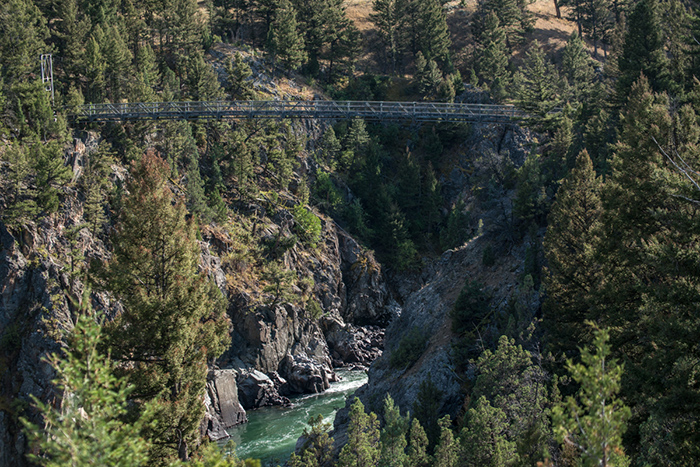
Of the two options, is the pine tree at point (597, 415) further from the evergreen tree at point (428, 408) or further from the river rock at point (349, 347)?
the river rock at point (349, 347)

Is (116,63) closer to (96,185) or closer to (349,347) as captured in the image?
(96,185)

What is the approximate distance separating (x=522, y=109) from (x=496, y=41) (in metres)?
28.8

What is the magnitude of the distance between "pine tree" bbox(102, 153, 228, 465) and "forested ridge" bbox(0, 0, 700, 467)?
0.25 ft

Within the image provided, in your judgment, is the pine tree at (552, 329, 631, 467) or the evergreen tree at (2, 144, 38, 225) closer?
the pine tree at (552, 329, 631, 467)

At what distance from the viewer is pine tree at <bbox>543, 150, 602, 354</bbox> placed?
76.9 feet

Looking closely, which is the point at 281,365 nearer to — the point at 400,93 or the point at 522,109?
the point at 522,109

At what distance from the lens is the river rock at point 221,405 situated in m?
39.3

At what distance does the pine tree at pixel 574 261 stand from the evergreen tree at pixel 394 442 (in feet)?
24.3

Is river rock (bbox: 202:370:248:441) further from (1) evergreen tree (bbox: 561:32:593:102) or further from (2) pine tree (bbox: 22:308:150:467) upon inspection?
(1) evergreen tree (bbox: 561:32:593:102)

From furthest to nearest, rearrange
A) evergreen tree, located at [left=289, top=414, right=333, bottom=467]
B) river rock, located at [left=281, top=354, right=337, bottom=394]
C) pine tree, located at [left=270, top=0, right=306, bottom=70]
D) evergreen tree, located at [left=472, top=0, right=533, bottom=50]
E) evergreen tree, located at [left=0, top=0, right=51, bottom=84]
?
evergreen tree, located at [left=472, top=0, right=533, bottom=50] < pine tree, located at [left=270, top=0, right=306, bottom=70] < river rock, located at [left=281, top=354, right=337, bottom=394] < evergreen tree, located at [left=0, top=0, right=51, bottom=84] < evergreen tree, located at [left=289, top=414, right=333, bottom=467]

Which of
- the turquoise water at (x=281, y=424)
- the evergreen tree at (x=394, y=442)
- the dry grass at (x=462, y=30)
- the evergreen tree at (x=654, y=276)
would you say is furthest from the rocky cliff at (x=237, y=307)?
the dry grass at (x=462, y=30)

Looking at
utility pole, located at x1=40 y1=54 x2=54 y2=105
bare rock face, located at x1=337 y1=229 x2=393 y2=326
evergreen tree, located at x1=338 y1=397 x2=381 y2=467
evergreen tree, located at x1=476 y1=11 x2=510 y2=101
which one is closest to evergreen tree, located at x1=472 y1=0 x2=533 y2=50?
evergreen tree, located at x1=476 y1=11 x2=510 y2=101

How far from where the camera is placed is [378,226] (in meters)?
64.3

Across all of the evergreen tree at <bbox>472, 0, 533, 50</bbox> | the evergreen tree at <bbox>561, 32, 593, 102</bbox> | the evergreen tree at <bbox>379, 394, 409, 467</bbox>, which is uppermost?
the evergreen tree at <bbox>472, 0, 533, 50</bbox>
